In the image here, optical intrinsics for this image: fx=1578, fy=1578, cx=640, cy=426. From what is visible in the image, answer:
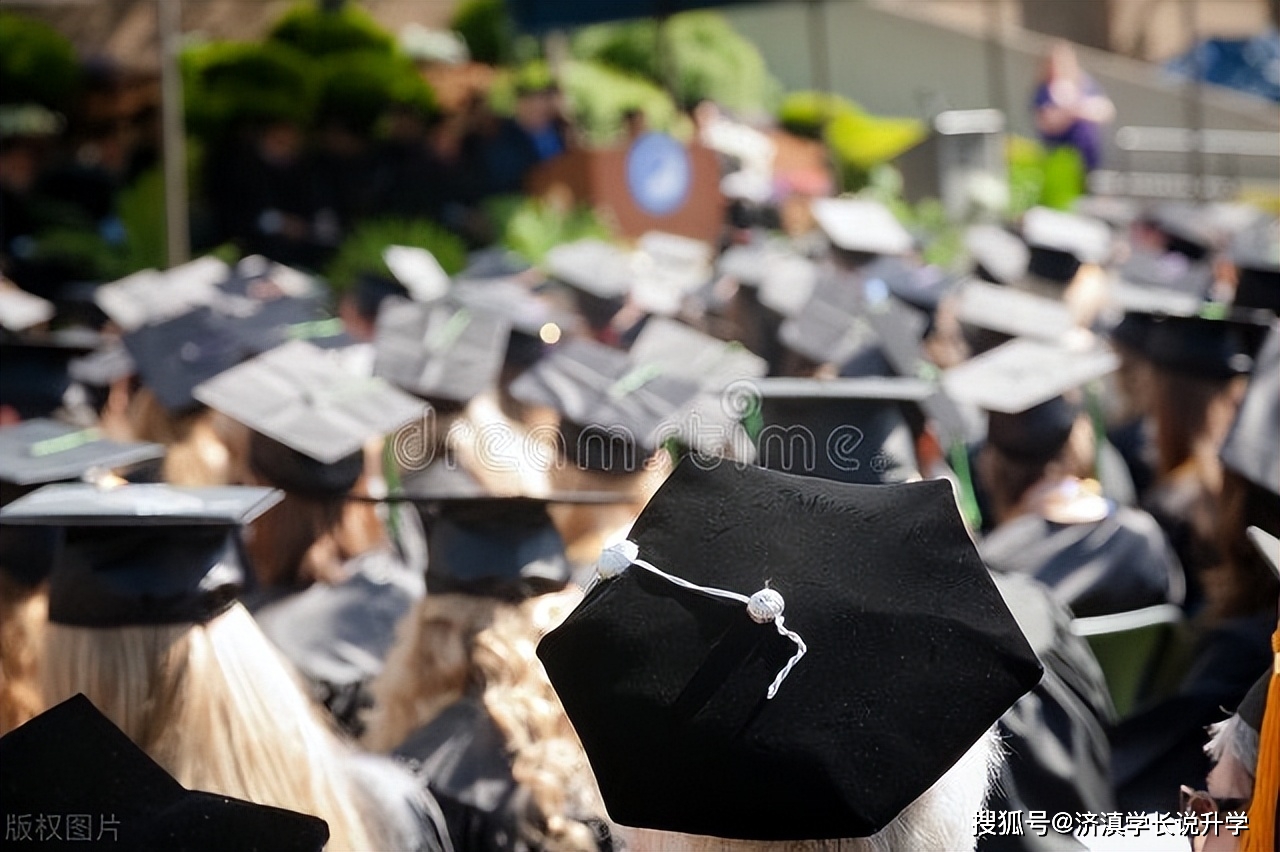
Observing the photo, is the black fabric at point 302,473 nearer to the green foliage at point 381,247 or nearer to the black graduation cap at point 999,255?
the black graduation cap at point 999,255

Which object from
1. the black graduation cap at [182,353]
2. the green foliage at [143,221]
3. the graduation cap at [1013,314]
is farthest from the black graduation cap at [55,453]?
the green foliage at [143,221]

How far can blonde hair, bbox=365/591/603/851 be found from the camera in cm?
229

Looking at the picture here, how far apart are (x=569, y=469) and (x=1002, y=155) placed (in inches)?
317

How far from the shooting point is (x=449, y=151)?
1152 cm

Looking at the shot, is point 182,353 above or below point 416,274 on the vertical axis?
above

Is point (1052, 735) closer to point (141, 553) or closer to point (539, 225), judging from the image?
point (141, 553)

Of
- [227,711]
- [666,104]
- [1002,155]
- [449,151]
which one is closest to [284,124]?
[449,151]

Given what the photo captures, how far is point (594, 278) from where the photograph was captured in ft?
19.9

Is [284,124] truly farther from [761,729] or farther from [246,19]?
[761,729]

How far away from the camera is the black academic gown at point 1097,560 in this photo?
10.9 feet

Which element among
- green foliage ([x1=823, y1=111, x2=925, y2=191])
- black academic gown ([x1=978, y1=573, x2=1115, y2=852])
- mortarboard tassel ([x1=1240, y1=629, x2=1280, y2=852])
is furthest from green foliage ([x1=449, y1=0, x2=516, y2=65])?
mortarboard tassel ([x1=1240, y1=629, x2=1280, y2=852])

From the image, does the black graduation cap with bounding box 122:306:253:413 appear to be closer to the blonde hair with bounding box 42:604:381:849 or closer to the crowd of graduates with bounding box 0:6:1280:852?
the crowd of graduates with bounding box 0:6:1280:852

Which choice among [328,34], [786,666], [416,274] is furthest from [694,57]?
[786,666]

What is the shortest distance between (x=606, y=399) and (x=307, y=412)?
25.5 inches
